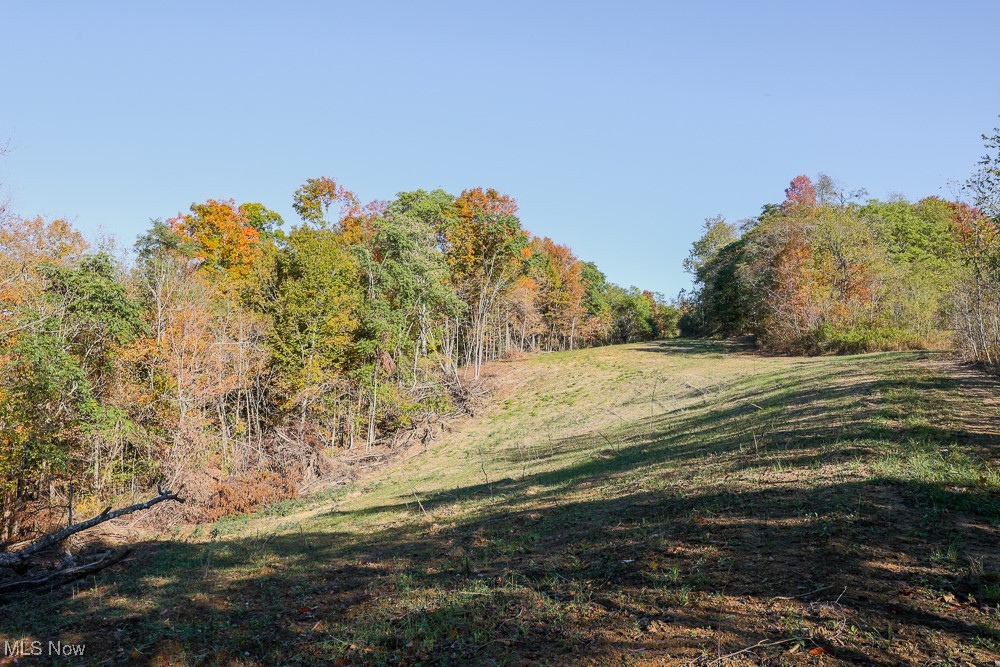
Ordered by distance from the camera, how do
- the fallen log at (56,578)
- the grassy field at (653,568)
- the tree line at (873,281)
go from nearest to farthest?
the grassy field at (653,568) < the fallen log at (56,578) < the tree line at (873,281)

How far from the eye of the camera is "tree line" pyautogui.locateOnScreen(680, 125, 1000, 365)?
16.0m

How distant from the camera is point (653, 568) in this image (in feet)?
17.0

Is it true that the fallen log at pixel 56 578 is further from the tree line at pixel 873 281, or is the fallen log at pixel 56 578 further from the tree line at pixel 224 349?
the tree line at pixel 873 281

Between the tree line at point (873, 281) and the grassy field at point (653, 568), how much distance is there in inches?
207

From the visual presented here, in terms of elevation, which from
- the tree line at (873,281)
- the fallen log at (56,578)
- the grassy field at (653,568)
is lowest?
the fallen log at (56,578)

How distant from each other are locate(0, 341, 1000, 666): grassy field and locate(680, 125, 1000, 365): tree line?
525cm

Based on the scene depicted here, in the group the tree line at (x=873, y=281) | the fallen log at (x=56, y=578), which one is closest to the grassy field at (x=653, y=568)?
the fallen log at (x=56, y=578)

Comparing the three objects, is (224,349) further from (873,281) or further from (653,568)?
(873,281)

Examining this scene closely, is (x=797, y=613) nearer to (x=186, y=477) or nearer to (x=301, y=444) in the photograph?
(x=186, y=477)

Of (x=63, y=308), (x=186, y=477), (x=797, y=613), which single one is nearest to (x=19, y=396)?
(x=63, y=308)

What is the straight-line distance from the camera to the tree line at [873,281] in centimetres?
1598

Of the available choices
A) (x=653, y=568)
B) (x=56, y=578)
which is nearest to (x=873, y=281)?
(x=653, y=568)

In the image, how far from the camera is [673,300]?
334 feet

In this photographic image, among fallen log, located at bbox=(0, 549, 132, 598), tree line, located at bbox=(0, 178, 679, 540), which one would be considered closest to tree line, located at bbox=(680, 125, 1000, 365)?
tree line, located at bbox=(0, 178, 679, 540)
